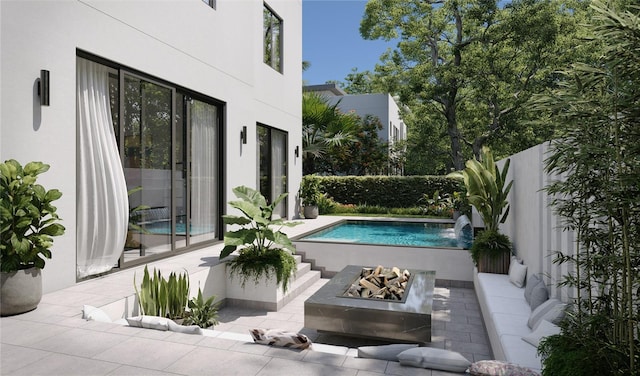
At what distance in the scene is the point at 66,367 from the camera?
2797 mm

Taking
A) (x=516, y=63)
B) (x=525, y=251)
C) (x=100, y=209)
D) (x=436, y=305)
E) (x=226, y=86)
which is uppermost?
(x=516, y=63)

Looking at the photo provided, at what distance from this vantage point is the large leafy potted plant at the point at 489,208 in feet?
20.6

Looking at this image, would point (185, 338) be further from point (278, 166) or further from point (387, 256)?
point (278, 166)

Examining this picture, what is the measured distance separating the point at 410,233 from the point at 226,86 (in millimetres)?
6225

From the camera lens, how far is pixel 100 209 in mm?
5363

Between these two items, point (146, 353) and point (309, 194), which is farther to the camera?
point (309, 194)

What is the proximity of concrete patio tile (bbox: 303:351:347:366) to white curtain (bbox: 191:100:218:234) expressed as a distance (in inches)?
195

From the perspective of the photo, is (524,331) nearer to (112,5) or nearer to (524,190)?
(524,190)

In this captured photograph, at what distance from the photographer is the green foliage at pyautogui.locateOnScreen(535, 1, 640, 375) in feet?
6.54

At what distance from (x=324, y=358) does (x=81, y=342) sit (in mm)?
1905

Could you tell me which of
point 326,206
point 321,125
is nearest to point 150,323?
point 326,206

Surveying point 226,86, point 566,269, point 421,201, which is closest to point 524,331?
point 566,269

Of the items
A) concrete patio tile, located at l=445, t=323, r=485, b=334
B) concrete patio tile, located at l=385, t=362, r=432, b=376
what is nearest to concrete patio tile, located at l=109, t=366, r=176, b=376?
concrete patio tile, located at l=385, t=362, r=432, b=376

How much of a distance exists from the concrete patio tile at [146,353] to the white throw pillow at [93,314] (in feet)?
2.25
